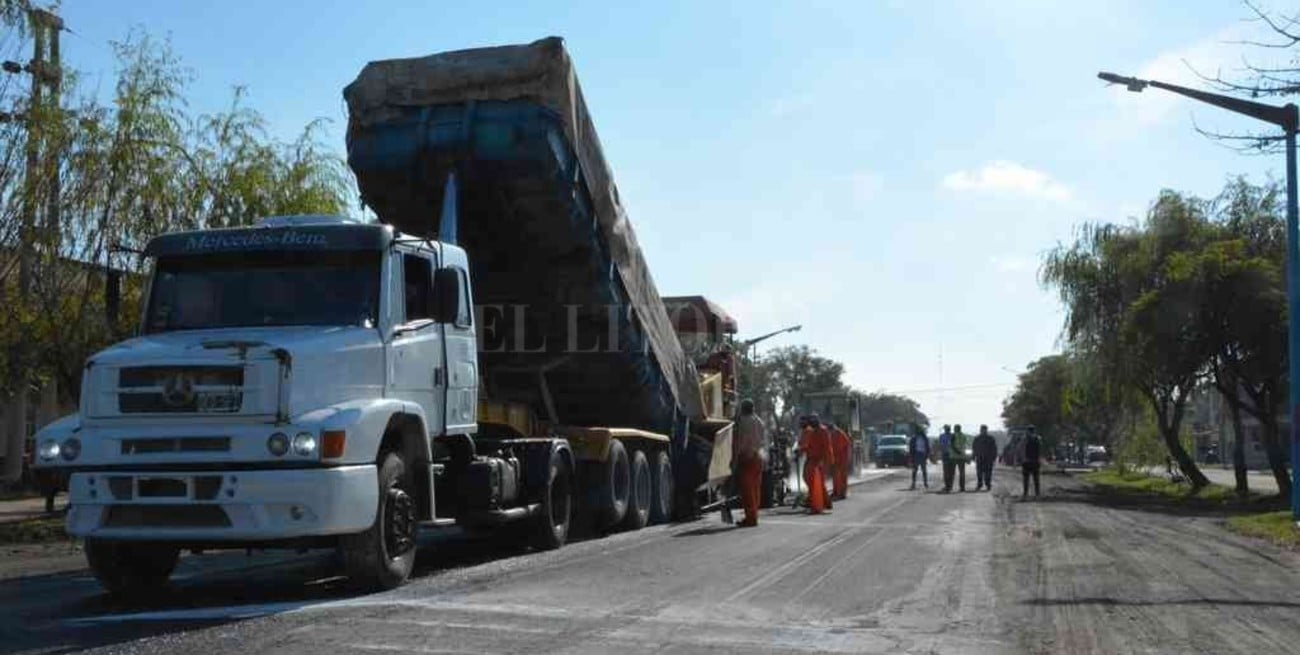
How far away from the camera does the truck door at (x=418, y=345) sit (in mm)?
9984

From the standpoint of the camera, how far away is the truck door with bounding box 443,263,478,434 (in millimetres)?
10969

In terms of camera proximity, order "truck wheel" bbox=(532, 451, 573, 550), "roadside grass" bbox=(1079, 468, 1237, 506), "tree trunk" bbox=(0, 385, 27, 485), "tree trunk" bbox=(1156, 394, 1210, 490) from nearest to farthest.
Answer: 1. "truck wheel" bbox=(532, 451, 573, 550)
2. "roadside grass" bbox=(1079, 468, 1237, 506)
3. "tree trunk" bbox=(0, 385, 27, 485)
4. "tree trunk" bbox=(1156, 394, 1210, 490)

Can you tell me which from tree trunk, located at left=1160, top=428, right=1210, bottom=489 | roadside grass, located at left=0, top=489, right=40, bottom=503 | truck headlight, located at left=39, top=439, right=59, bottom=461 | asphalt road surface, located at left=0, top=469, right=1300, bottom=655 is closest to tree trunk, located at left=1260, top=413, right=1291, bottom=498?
tree trunk, located at left=1160, top=428, right=1210, bottom=489

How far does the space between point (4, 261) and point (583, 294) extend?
764 centimetres

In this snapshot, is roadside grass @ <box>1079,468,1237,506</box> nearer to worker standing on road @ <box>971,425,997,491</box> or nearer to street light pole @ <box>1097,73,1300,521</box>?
worker standing on road @ <box>971,425,997,491</box>

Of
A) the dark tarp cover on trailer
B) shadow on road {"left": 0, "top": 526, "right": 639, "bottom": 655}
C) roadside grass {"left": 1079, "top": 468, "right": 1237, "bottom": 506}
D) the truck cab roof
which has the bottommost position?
shadow on road {"left": 0, "top": 526, "right": 639, "bottom": 655}

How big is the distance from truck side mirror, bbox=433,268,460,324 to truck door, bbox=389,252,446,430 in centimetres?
4

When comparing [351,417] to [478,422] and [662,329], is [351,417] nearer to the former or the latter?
[478,422]

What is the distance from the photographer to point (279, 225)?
10.1 metres

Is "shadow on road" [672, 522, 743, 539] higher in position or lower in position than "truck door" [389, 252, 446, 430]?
lower

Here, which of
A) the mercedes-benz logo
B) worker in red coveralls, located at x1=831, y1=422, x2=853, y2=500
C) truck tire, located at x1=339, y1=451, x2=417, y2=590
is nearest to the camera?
the mercedes-benz logo

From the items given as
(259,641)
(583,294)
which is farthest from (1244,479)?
(259,641)

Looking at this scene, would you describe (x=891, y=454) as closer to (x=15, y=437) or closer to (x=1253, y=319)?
(x=1253, y=319)

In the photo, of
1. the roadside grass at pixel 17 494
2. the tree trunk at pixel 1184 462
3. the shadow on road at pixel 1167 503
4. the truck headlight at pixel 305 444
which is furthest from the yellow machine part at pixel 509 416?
the tree trunk at pixel 1184 462
